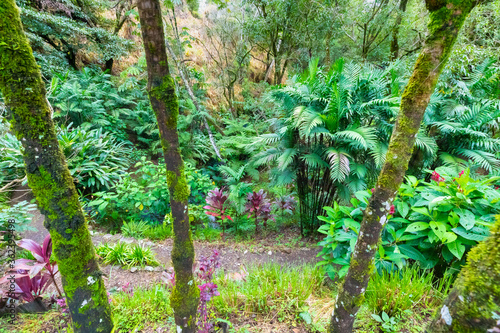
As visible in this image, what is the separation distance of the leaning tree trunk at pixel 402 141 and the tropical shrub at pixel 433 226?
64 cm

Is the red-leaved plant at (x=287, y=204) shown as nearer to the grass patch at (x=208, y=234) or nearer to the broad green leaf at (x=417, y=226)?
the grass patch at (x=208, y=234)

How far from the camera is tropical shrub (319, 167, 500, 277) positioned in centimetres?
173

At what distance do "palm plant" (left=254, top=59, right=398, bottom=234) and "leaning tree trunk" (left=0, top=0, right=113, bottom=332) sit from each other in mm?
2505

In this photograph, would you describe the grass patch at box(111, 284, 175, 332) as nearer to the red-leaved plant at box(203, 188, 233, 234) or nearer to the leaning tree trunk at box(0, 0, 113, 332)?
the leaning tree trunk at box(0, 0, 113, 332)

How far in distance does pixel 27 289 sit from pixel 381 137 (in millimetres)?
4220

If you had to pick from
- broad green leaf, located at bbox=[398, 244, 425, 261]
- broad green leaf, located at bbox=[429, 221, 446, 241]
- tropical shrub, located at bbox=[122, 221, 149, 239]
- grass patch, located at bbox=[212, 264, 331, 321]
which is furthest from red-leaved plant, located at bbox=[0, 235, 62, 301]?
broad green leaf, located at bbox=[429, 221, 446, 241]

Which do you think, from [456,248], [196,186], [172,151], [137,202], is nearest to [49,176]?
[172,151]

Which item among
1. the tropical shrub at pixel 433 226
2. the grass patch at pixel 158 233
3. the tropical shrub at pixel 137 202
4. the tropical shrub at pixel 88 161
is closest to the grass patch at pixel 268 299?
the tropical shrub at pixel 433 226

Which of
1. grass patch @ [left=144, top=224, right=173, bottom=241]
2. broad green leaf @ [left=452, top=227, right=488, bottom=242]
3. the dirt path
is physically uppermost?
broad green leaf @ [left=452, top=227, right=488, bottom=242]

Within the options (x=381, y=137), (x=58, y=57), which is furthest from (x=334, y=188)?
(x=58, y=57)

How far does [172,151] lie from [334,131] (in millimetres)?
2632

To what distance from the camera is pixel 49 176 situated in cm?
110

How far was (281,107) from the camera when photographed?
377 centimetres

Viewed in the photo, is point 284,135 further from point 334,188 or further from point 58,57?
point 58,57
